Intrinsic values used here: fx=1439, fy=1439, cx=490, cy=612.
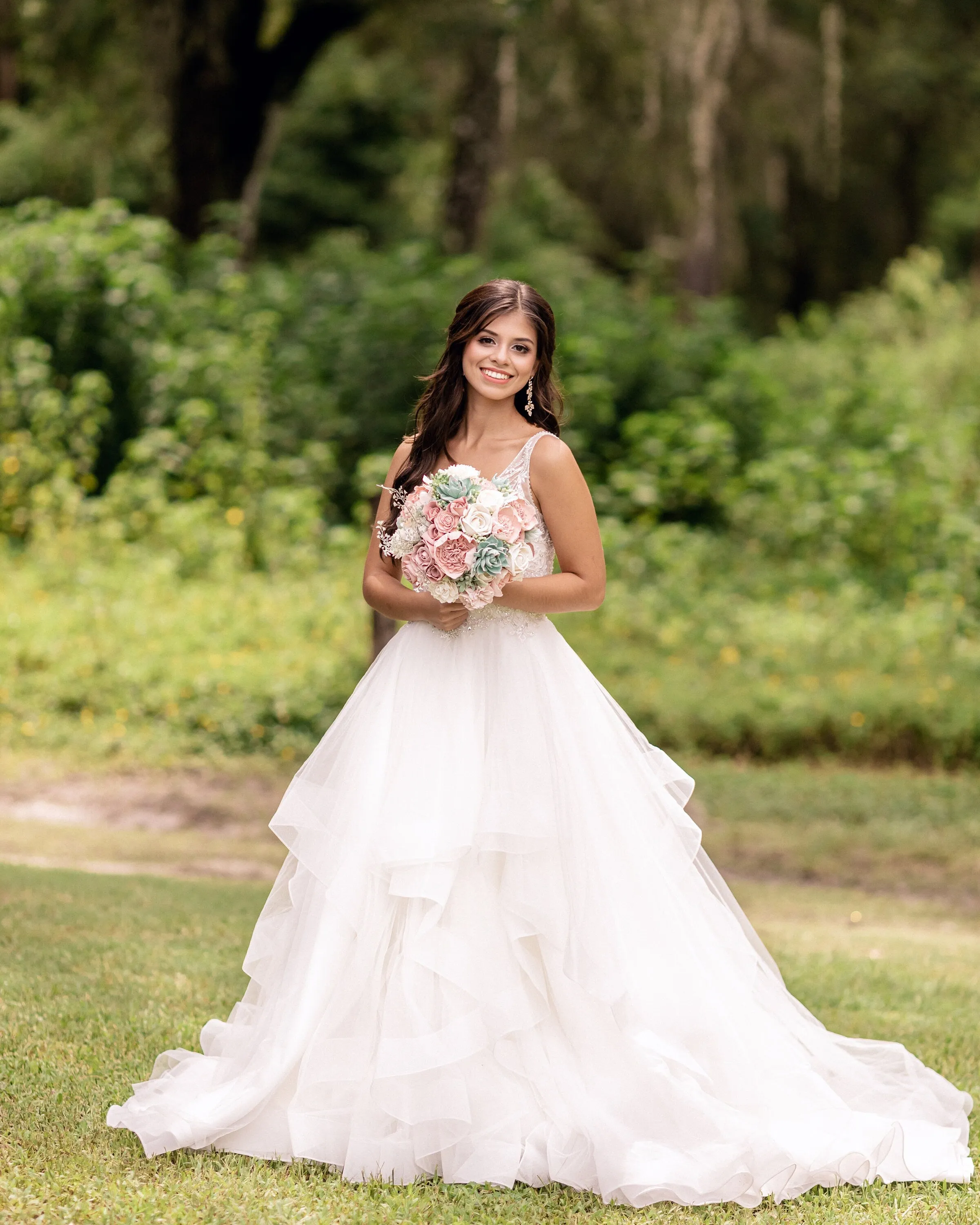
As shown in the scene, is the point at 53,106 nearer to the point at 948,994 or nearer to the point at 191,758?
the point at 191,758

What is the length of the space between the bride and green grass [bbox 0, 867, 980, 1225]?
0.09m

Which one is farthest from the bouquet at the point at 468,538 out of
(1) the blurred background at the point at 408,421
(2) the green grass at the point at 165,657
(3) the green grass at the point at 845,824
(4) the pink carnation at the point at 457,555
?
(2) the green grass at the point at 165,657

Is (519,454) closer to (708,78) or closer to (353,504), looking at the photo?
(353,504)

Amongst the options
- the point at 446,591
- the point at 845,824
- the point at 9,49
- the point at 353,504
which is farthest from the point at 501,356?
the point at 9,49

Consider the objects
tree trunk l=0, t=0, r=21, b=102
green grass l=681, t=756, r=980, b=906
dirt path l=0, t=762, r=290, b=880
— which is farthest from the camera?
tree trunk l=0, t=0, r=21, b=102

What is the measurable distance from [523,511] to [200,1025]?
1.90 meters

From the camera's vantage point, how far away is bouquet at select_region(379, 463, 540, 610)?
136 inches

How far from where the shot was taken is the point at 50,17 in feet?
49.1

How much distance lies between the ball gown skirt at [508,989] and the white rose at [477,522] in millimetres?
308

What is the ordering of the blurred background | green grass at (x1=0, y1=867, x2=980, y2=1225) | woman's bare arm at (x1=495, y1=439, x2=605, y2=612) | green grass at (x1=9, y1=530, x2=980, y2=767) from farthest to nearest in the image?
green grass at (x1=9, y1=530, x2=980, y2=767) → the blurred background → woman's bare arm at (x1=495, y1=439, x2=605, y2=612) → green grass at (x1=0, y1=867, x2=980, y2=1225)

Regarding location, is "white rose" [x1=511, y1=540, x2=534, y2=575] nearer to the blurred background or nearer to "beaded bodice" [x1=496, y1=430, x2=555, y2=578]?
"beaded bodice" [x1=496, y1=430, x2=555, y2=578]

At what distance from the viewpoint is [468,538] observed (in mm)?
3467

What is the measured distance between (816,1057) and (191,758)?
5702mm

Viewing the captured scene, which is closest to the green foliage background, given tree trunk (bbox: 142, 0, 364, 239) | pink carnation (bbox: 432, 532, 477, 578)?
tree trunk (bbox: 142, 0, 364, 239)
